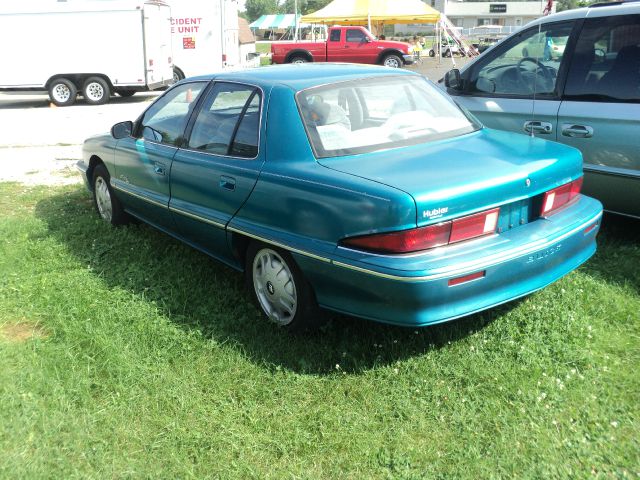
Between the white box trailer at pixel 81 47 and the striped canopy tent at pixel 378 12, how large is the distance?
10709 millimetres

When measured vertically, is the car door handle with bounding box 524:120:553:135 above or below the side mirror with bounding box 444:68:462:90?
below

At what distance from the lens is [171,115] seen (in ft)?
16.1

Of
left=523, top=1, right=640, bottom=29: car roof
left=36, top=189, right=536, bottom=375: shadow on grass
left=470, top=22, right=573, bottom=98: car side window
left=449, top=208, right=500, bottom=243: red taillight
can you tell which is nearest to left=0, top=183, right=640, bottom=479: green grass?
left=36, top=189, right=536, bottom=375: shadow on grass

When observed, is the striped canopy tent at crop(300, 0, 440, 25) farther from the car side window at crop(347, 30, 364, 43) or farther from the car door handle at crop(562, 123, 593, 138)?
the car door handle at crop(562, 123, 593, 138)

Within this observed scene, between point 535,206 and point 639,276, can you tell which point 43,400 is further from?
point 639,276

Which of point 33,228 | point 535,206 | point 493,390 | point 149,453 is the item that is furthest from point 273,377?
point 33,228

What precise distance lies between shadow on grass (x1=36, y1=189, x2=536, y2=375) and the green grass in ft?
0.05

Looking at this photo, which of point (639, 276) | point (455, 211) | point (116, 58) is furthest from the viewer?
point (116, 58)

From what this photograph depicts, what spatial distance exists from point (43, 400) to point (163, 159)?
2.04m

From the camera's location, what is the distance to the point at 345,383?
3.29 metres

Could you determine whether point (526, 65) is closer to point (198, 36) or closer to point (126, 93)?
point (126, 93)

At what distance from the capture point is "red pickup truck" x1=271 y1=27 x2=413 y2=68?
25.7m

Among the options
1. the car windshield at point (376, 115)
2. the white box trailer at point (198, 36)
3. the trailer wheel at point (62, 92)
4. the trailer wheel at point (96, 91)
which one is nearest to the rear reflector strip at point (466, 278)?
the car windshield at point (376, 115)

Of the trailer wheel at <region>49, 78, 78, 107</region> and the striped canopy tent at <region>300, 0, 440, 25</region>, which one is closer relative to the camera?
the trailer wheel at <region>49, 78, 78, 107</region>
